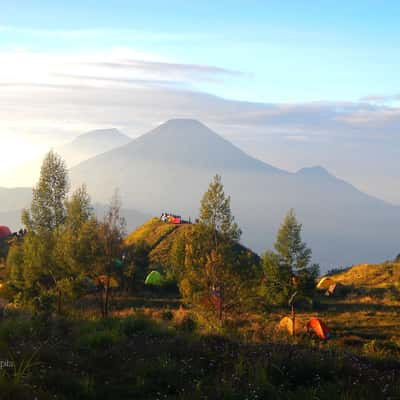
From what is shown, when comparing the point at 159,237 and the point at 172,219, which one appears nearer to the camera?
the point at 159,237

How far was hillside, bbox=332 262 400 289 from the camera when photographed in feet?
168

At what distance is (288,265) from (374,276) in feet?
81.5

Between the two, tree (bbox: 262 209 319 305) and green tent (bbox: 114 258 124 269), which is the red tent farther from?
tree (bbox: 262 209 319 305)

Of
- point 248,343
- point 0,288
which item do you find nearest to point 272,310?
point 0,288

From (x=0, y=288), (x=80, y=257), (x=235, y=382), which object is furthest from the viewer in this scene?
(x=0, y=288)

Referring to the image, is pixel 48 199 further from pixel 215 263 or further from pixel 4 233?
pixel 215 263

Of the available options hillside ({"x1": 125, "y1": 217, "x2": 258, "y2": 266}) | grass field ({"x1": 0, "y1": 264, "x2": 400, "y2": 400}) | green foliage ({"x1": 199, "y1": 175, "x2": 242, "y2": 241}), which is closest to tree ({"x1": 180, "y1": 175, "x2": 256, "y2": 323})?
green foliage ({"x1": 199, "y1": 175, "x2": 242, "y2": 241})

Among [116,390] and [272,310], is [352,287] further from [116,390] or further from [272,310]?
[116,390]

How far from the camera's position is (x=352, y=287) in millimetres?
48625

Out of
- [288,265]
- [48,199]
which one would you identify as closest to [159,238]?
[48,199]

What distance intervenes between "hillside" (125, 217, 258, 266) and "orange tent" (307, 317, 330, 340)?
26.2 m

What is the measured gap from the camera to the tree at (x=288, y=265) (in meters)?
34.3

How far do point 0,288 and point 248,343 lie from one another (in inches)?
1376

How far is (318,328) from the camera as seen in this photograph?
28625 mm
